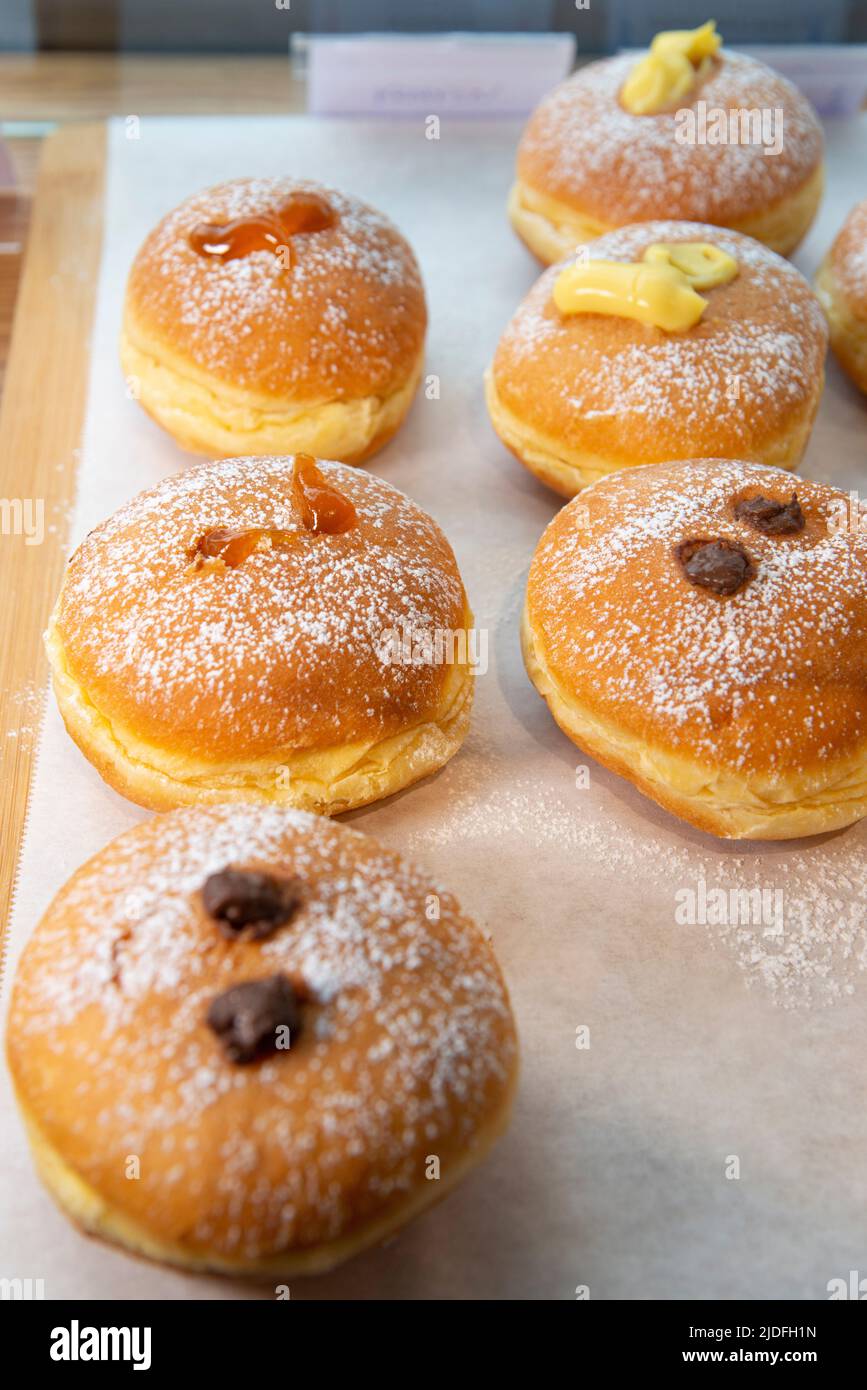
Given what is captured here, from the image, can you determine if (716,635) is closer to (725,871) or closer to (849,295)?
(725,871)

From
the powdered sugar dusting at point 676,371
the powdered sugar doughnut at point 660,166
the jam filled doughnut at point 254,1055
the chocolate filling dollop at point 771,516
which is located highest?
the powdered sugar doughnut at point 660,166

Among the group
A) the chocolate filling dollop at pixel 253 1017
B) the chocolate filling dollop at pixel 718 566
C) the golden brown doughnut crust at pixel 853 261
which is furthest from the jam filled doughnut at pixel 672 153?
the chocolate filling dollop at pixel 253 1017

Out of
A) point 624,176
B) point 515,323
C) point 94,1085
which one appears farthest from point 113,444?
point 94,1085

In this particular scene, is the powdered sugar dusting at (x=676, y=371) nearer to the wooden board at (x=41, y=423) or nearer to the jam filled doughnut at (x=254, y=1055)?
the wooden board at (x=41, y=423)

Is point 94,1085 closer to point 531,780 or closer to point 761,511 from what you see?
point 531,780
